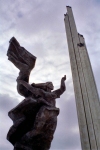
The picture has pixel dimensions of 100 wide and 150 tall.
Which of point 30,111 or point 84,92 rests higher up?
point 84,92

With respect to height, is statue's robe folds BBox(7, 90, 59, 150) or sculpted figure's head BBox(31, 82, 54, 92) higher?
sculpted figure's head BBox(31, 82, 54, 92)

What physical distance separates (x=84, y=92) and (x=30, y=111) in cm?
220

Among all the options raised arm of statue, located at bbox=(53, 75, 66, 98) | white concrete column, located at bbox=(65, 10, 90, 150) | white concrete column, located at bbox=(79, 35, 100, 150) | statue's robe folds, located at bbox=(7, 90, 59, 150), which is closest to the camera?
statue's robe folds, located at bbox=(7, 90, 59, 150)

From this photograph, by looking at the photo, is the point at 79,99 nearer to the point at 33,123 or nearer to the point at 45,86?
the point at 45,86

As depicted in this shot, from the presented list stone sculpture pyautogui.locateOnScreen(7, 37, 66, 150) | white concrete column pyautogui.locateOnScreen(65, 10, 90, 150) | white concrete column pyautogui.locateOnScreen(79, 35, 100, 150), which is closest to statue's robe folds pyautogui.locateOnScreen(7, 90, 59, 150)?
stone sculpture pyautogui.locateOnScreen(7, 37, 66, 150)

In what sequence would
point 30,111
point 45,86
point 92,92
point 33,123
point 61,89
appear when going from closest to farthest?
point 33,123 → point 30,111 → point 45,86 → point 61,89 → point 92,92

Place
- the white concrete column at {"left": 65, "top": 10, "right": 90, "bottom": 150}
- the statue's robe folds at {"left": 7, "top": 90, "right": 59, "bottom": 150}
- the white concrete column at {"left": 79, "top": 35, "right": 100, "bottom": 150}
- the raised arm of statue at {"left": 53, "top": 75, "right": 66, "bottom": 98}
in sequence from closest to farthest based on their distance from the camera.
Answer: the statue's robe folds at {"left": 7, "top": 90, "right": 59, "bottom": 150} < the white concrete column at {"left": 65, "top": 10, "right": 90, "bottom": 150} < the raised arm of statue at {"left": 53, "top": 75, "right": 66, "bottom": 98} < the white concrete column at {"left": 79, "top": 35, "right": 100, "bottom": 150}

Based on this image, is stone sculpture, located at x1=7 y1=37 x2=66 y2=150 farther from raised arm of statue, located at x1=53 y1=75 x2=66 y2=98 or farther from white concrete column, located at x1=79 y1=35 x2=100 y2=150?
white concrete column, located at x1=79 y1=35 x2=100 y2=150

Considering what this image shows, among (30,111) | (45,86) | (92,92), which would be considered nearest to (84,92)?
(92,92)

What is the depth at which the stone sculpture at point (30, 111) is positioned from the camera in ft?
13.3

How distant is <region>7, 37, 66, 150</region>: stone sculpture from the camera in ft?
13.3

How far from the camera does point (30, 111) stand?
182 inches

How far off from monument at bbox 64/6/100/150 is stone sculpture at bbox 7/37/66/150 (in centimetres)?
100

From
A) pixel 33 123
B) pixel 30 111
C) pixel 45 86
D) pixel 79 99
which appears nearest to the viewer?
pixel 33 123
